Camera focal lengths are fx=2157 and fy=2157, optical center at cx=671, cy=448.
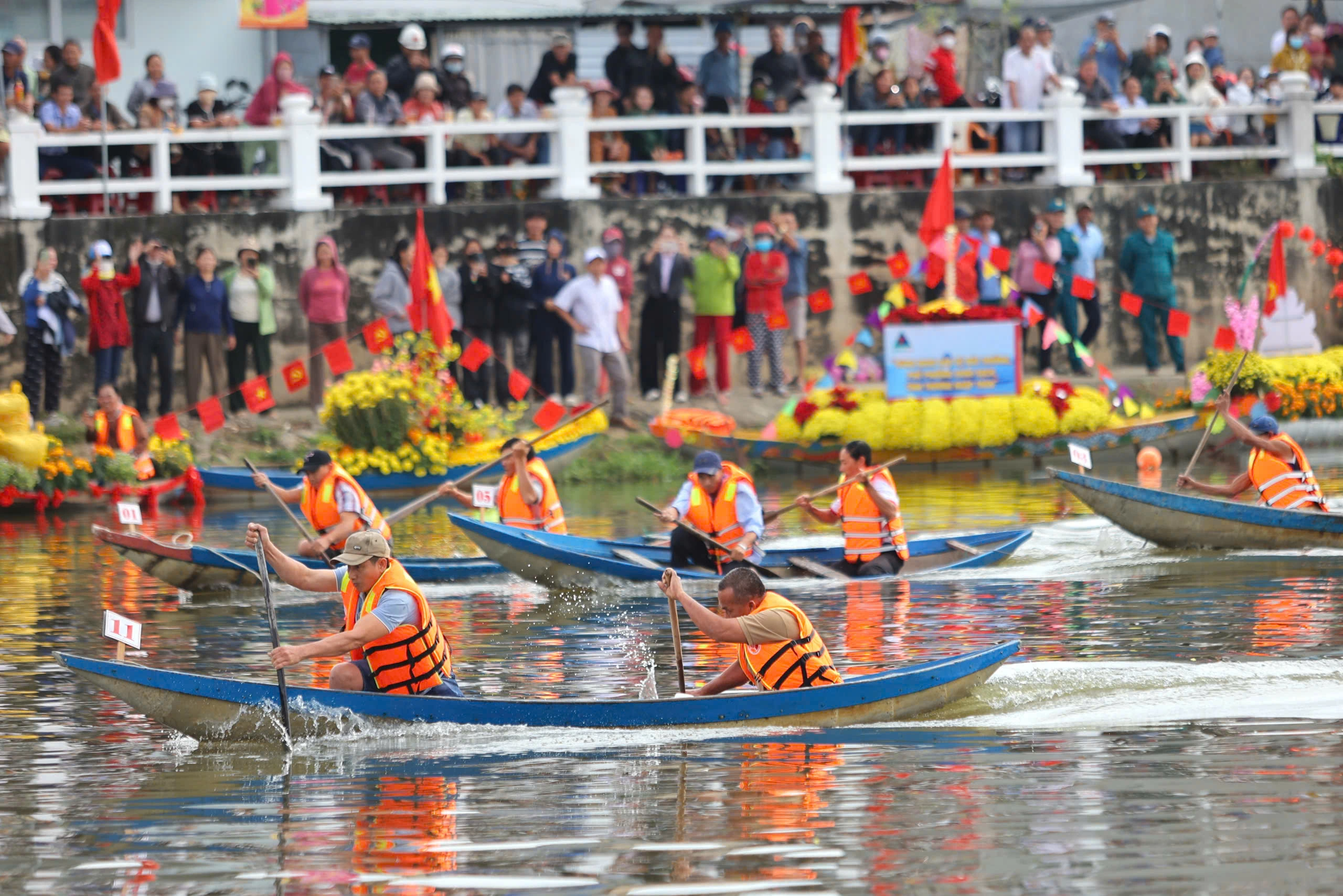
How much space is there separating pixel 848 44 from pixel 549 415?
6.51 meters

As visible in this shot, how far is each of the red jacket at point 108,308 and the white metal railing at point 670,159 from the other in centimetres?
123

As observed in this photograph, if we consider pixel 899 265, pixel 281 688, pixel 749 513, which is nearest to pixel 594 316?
pixel 899 265

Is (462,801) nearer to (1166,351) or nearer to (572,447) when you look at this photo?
(572,447)

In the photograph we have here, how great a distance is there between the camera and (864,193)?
26000mm

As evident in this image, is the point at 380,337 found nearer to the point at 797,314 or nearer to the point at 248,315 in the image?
the point at 248,315

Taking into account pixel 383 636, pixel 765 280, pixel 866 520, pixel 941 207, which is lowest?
pixel 866 520

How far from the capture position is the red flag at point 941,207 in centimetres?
2378

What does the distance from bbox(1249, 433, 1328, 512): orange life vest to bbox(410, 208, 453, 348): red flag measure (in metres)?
9.10

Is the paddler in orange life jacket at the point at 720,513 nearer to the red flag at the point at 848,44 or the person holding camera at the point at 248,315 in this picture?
the person holding camera at the point at 248,315

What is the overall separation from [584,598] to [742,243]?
9052 mm

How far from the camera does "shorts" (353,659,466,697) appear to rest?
10.9 meters

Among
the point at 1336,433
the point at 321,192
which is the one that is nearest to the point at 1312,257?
the point at 1336,433

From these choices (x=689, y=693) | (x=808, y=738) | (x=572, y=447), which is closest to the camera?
(x=808, y=738)

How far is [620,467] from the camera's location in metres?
23.1
